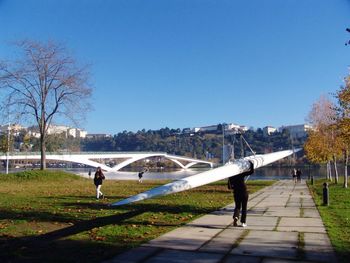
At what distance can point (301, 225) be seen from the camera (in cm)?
980

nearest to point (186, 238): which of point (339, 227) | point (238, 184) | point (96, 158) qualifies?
point (238, 184)

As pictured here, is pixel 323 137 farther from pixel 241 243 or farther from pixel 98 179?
pixel 241 243

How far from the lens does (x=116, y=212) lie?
1237 cm

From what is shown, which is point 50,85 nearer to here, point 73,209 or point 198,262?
point 73,209

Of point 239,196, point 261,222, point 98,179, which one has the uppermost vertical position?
point 239,196

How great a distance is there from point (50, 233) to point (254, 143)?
10450 centimetres

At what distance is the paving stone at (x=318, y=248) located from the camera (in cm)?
645

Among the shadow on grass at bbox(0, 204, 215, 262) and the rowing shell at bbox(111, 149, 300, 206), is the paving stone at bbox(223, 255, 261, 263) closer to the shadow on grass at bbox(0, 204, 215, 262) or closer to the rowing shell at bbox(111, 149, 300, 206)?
the shadow on grass at bbox(0, 204, 215, 262)

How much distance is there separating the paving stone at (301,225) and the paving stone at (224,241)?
3.69ft

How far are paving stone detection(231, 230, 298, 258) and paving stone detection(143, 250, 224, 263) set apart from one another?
530mm

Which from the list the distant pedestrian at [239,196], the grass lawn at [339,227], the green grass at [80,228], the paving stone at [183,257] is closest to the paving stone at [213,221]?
the green grass at [80,228]

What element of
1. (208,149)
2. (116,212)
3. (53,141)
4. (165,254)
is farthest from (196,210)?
(208,149)

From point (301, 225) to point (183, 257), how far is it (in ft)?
14.6

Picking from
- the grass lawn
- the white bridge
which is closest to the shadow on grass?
the grass lawn
